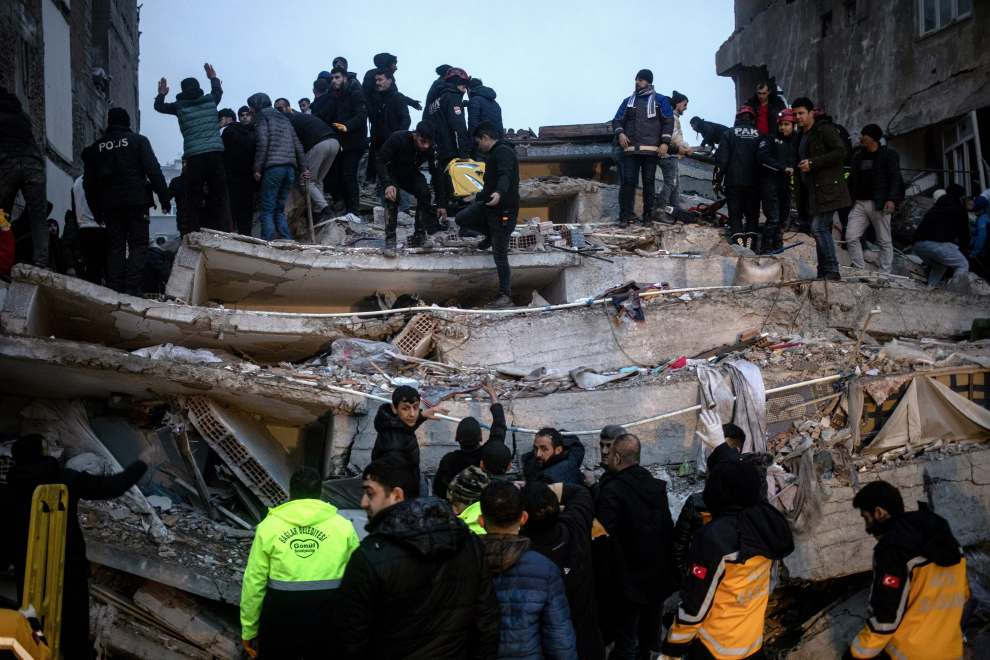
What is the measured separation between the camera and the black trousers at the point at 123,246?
306 inches

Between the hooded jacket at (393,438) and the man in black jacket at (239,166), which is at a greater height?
the man in black jacket at (239,166)

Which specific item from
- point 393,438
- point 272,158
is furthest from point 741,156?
point 393,438

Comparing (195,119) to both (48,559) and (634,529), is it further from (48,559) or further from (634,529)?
(634,529)

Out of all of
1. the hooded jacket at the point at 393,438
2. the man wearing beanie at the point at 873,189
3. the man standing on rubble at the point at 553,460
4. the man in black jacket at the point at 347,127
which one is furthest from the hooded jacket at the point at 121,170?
the man wearing beanie at the point at 873,189

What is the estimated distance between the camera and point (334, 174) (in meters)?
11.4

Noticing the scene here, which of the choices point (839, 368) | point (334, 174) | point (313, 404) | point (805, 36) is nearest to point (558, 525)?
point (313, 404)

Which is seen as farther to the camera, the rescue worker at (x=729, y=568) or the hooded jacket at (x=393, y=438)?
the hooded jacket at (x=393, y=438)

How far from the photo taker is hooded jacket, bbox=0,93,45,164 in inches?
299

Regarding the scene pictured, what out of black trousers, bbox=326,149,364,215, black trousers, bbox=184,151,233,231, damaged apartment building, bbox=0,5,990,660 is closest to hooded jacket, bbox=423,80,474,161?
black trousers, bbox=326,149,364,215

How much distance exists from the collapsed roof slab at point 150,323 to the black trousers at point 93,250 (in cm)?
113

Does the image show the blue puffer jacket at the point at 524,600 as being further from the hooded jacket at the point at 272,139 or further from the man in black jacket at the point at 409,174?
the hooded jacket at the point at 272,139

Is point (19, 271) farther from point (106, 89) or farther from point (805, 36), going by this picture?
point (805, 36)

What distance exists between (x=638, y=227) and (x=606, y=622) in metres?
7.00

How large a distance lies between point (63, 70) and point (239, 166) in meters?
5.92
